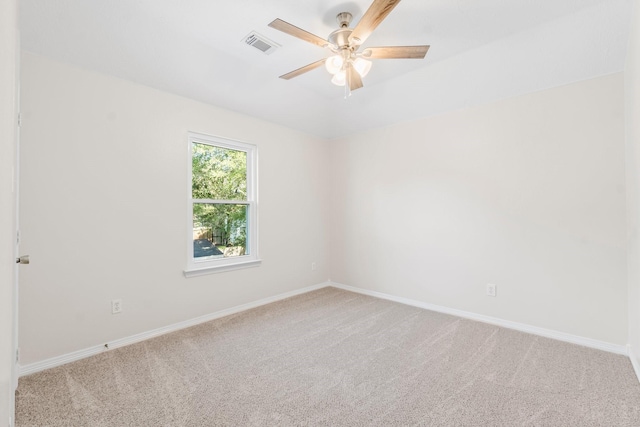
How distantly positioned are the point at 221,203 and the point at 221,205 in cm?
3

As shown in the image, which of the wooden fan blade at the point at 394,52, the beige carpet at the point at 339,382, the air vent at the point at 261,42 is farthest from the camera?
the air vent at the point at 261,42

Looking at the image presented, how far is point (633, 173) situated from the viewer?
2150 mm

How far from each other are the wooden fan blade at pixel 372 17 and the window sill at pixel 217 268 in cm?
258

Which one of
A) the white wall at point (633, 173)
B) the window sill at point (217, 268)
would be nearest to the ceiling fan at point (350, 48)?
the white wall at point (633, 173)

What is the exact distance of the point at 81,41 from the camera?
7.54ft

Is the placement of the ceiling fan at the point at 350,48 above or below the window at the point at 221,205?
above

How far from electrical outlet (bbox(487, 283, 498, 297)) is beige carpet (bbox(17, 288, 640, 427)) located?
0.35m

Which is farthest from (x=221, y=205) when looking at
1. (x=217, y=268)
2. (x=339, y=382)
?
(x=339, y=382)

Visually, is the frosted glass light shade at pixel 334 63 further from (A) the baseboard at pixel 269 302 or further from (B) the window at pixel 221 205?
(A) the baseboard at pixel 269 302

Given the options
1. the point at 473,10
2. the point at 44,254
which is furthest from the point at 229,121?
the point at 473,10

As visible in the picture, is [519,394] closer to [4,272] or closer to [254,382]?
[254,382]

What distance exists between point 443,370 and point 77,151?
3.36 metres

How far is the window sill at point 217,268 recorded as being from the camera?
10.4ft

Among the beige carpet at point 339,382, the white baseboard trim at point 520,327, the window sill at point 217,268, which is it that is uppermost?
the window sill at point 217,268
